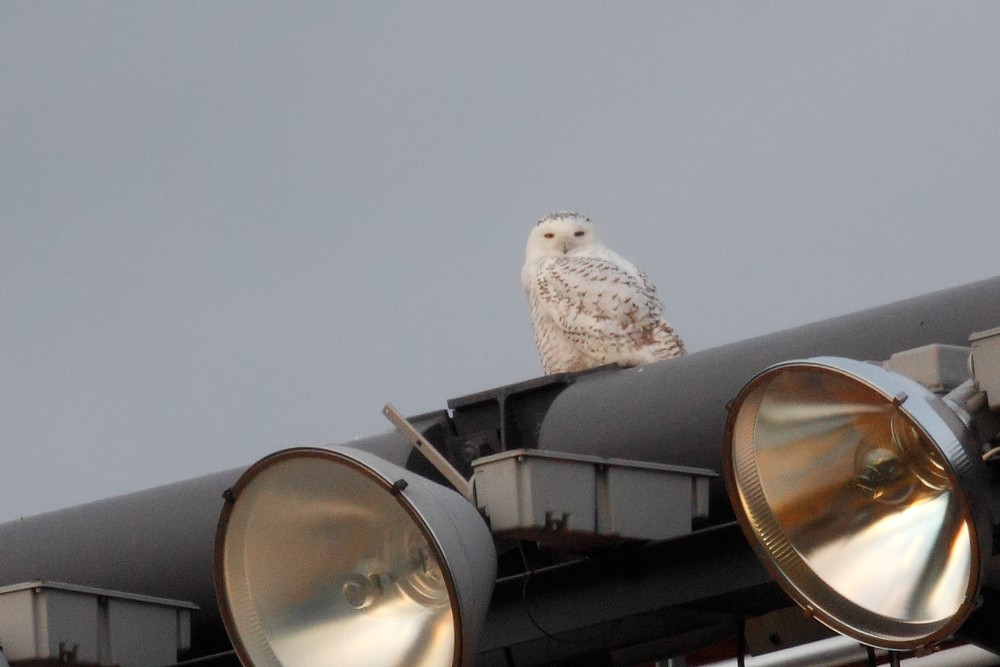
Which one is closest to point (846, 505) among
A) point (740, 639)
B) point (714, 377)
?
point (714, 377)

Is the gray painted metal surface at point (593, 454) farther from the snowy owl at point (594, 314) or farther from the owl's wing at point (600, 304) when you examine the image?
the owl's wing at point (600, 304)

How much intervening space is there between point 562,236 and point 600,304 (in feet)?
3.42

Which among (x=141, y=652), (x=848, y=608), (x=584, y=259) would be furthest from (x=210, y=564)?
(x=584, y=259)

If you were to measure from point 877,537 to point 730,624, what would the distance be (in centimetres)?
62

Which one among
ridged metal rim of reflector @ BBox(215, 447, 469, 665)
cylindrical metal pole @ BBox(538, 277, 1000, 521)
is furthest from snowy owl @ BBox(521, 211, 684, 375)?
ridged metal rim of reflector @ BBox(215, 447, 469, 665)

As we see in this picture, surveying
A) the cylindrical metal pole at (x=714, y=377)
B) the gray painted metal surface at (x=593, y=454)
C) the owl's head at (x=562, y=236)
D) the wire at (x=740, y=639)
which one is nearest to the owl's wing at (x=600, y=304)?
the owl's head at (x=562, y=236)

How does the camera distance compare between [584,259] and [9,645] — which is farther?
[584,259]

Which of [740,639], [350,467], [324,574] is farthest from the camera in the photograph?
[740,639]

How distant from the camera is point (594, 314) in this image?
609 cm

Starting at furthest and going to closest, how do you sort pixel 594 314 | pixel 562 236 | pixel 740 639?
pixel 562 236 → pixel 594 314 → pixel 740 639

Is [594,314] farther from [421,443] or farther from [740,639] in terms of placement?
[421,443]

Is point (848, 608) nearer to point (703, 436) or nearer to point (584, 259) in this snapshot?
point (703, 436)

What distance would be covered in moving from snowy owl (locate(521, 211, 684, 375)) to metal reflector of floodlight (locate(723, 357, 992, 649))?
152 inches

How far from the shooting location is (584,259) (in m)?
6.54
